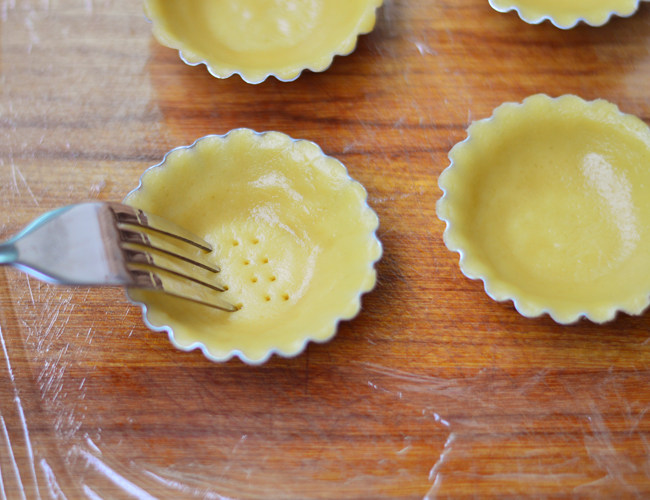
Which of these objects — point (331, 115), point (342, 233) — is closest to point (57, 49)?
point (331, 115)

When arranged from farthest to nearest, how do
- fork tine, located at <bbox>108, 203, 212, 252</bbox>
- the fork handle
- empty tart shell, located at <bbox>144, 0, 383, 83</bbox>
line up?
empty tart shell, located at <bbox>144, 0, 383, 83</bbox> < fork tine, located at <bbox>108, 203, 212, 252</bbox> < the fork handle

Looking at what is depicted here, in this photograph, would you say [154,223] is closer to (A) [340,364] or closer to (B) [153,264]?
(B) [153,264]

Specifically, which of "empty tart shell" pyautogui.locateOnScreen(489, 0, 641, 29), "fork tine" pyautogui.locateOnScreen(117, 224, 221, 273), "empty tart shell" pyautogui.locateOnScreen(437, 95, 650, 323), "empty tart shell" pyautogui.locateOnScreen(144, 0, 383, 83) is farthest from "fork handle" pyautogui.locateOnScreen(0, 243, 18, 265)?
"empty tart shell" pyautogui.locateOnScreen(489, 0, 641, 29)

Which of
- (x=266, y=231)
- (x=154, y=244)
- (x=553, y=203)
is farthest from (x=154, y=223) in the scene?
(x=553, y=203)

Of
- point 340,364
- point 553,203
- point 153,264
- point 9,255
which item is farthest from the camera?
point 553,203

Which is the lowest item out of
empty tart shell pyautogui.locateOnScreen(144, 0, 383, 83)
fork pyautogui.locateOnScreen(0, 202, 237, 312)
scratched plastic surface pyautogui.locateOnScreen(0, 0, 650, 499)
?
scratched plastic surface pyautogui.locateOnScreen(0, 0, 650, 499)

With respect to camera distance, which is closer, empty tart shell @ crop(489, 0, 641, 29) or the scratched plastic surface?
the scratched plastic surface

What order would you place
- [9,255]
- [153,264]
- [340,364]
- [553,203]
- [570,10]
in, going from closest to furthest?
[9,255] < [153,264] < [340,364] < [553,203] < [570,10]

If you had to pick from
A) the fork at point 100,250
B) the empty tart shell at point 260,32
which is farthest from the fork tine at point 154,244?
the empty tart shell at point 260,32

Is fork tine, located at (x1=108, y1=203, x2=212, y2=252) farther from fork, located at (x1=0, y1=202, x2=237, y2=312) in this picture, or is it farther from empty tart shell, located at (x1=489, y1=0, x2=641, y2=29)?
empty tart shell, located at (x1=489, y1=0, x2=641, y2=29)
